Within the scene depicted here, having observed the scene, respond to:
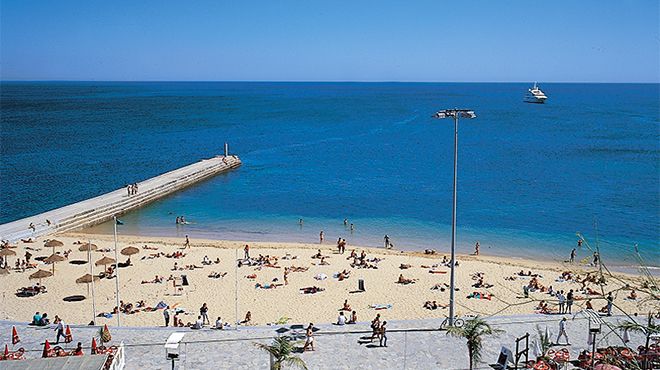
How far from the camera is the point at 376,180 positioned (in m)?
57.7

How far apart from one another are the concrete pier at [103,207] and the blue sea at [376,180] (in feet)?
4.01

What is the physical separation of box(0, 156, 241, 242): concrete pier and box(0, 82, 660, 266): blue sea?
1224 millimetres

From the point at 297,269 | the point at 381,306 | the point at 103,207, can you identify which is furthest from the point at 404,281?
Answer: the point at 103,207

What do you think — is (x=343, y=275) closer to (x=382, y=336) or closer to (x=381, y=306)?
(x=381, y=306)

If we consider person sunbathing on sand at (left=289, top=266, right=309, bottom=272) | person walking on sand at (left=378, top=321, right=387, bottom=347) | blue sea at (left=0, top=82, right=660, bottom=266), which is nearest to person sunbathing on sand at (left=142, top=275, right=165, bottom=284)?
person sunbathing on sand at (left=289, top=266, right=309, bottom=272)

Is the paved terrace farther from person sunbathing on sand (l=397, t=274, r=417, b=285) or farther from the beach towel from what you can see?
person sunbathing on sand (l=397, t=274, r=417, b=285)

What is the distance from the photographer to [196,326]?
1955cm

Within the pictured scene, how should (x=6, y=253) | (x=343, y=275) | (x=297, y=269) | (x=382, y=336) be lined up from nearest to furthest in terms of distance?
(x=382, y=336) → (x=343, y=275) → (x=6, y=253) → (x=297, y=269)

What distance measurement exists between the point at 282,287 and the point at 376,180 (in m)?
32.6

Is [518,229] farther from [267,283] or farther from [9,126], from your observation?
[9,126]

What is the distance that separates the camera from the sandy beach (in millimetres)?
22812

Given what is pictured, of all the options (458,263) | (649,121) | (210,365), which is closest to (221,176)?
(458,263)

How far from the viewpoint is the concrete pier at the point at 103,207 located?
1402 inches

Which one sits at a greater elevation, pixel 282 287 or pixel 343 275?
pixel 343 275
